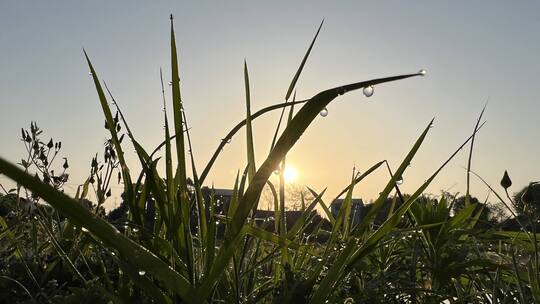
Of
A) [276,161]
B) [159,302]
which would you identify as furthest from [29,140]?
[276,161]

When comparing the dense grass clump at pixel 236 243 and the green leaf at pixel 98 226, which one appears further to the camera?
the dense grass clump at pixel 236 243

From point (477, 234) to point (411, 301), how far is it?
1.36 feet

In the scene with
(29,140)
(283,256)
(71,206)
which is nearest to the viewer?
(71,206)

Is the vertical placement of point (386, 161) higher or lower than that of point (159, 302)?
higher

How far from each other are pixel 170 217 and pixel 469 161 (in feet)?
3.74

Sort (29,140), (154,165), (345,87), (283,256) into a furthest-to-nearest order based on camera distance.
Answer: (29,140)
(283,256)
(154,165)
(345,87)

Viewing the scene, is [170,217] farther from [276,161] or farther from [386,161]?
[386,161]

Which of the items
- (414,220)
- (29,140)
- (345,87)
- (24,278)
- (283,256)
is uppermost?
(29,140)

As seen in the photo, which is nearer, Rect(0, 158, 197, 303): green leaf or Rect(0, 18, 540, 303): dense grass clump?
Rect(0, 158, 197, 303): green leaf

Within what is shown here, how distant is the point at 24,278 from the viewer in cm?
186

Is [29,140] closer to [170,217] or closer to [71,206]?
[170,217]

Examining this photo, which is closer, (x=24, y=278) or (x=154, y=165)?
(x=154, y=165)

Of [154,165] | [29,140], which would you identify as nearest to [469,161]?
[154,165]

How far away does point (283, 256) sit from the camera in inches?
55.4
